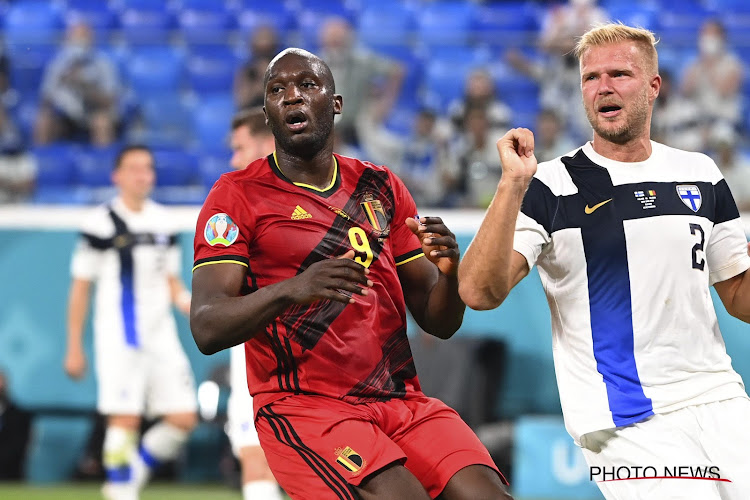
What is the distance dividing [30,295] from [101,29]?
3992 mm

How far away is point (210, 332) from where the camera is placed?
3678 millimetres

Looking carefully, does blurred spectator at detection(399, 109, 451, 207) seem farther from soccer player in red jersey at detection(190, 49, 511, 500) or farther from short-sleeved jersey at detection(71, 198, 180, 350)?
soccer player in red jersey at detection(190, 49, 511, 500)

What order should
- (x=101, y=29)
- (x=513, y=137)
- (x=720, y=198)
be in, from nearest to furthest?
1. (x=513, y=137)
2. (x=720, y=198)
3. (x=101, y=29)

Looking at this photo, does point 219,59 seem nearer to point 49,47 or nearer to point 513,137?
point 49,47

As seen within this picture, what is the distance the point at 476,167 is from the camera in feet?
32.1

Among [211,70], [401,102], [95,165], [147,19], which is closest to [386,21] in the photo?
[401,102]

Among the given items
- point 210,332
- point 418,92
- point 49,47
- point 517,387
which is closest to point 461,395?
point 517,387

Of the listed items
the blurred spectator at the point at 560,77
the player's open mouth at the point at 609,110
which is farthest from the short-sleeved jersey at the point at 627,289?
the blurred spectator at the point at 560,77

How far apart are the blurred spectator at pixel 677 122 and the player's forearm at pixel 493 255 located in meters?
6.01

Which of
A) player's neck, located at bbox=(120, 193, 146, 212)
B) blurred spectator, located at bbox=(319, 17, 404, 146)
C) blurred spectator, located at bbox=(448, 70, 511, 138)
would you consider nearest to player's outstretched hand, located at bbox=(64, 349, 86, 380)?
player's neck, located at bbox=(120, 193, 146, 212)

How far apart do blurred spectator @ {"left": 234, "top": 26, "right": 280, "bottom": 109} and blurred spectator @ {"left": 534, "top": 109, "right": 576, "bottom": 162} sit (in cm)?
279

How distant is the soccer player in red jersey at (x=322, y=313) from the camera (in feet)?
12.0

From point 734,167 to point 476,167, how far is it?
88.0 inches

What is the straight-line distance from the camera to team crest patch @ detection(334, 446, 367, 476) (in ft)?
12.0
